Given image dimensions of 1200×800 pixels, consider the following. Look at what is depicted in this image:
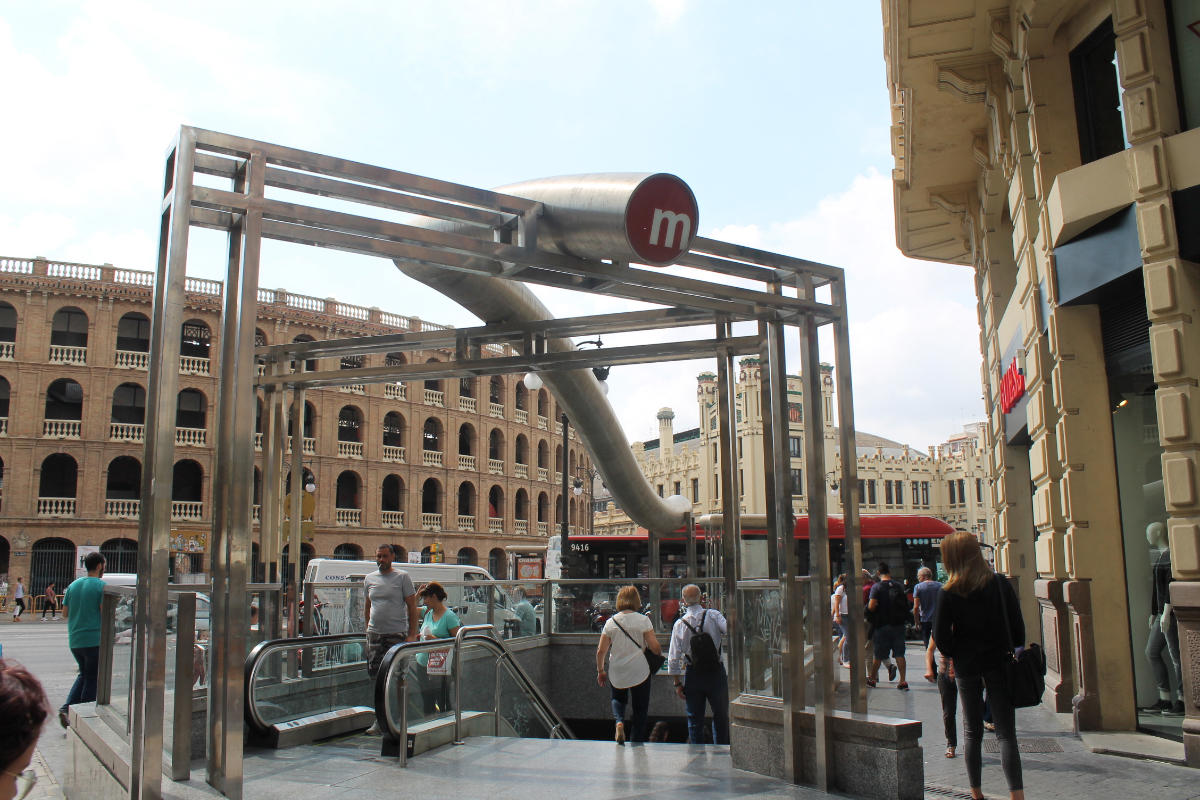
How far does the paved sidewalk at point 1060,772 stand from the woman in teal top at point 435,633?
13.0ft

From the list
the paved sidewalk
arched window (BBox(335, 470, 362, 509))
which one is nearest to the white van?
the paved sidewalk

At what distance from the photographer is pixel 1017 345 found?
11867 mm

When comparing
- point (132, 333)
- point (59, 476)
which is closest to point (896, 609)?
point (59, 476)

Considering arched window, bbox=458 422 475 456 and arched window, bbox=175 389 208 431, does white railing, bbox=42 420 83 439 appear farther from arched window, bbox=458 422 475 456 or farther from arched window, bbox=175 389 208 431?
arched window, bbox=458 422 475 456

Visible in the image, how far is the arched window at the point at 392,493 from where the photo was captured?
51.6m

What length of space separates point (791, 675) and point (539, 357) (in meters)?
3.27

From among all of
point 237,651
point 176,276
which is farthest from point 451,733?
point 176,276

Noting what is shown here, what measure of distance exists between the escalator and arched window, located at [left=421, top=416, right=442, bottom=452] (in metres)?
44.0

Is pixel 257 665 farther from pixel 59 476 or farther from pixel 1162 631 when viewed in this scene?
pixel 59 476

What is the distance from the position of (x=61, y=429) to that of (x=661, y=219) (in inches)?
1732

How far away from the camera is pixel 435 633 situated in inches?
384

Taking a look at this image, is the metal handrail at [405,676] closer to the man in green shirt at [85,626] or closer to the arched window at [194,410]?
the man in green shirt at [85,626]

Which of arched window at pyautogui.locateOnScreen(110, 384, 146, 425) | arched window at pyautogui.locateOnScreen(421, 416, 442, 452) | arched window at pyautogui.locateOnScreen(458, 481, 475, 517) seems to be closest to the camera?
arched window at pyautogui.locateOnScreen(110, 384, 146, 425)

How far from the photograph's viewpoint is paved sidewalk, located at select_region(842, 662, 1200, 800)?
6.64 m
